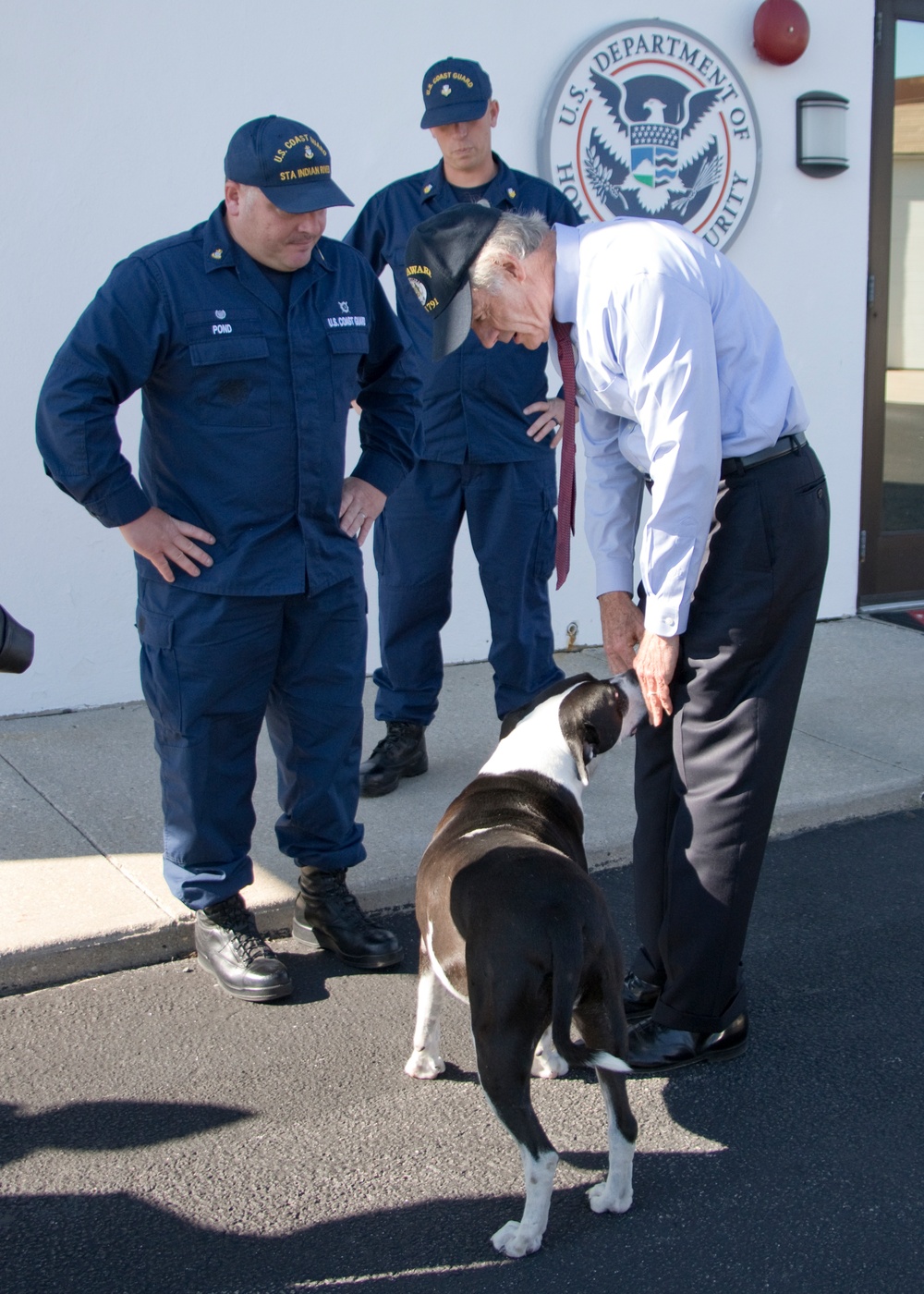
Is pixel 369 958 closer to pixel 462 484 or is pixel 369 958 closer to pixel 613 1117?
pixel 613 1117

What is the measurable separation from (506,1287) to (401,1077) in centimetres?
77

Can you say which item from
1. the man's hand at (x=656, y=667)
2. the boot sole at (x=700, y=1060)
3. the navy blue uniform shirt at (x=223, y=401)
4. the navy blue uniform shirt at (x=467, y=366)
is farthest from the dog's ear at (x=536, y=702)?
the navy blue uniform shirt at (x=467, y=366)

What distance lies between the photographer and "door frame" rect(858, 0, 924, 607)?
7.05 meters

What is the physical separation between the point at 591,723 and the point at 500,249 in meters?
1.19

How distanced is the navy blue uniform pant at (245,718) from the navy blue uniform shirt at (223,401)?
9cm

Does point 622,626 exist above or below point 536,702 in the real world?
above

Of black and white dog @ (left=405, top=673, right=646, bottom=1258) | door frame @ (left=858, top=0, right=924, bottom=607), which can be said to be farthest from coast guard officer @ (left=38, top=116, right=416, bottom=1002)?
door frame @ (left=858, top=0, right=924, bottom=607)

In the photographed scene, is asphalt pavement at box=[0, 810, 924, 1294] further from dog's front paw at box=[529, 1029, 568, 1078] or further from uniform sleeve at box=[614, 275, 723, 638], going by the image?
uniform sleeve at box=[614, 275, 723, 638]

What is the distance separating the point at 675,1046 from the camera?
3.27 meters

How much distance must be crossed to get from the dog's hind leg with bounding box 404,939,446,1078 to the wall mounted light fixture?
5346 millimetres

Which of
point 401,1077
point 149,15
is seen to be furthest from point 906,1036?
point 149,15

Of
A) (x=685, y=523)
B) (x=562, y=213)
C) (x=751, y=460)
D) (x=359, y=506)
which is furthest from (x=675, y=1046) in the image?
(x=562, y=213)

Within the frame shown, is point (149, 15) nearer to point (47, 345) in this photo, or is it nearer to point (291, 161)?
point (47, 345)

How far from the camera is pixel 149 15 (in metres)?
5.26
